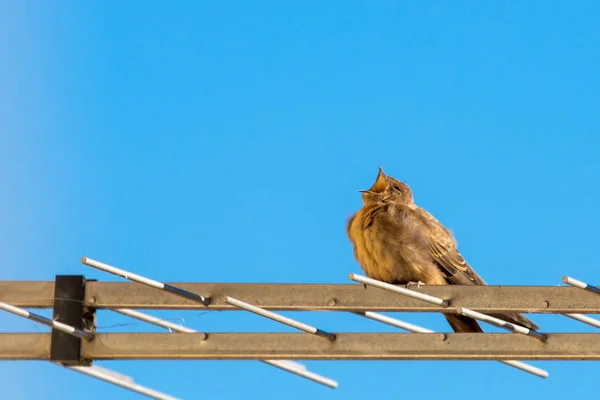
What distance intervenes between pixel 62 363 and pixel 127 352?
0.35 m

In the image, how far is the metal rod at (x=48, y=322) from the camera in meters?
4.93

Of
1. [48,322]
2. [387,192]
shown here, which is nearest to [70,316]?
[48,322]

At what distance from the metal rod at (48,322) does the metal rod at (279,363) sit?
30cm

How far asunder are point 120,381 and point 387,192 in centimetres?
355

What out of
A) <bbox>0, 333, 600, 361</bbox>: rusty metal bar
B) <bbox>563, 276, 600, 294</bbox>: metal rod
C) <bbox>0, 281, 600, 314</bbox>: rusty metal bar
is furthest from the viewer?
<bbox>0, 281, 600, 314</bbox>: rusty metal bar

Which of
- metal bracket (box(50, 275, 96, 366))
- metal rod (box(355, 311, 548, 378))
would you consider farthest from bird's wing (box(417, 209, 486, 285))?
metal bracket (box(50, 275, 96, 366))

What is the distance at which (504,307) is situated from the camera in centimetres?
494

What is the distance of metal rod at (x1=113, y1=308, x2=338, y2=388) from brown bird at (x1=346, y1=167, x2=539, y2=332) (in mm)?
1839

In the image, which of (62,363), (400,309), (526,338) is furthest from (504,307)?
(62,363)

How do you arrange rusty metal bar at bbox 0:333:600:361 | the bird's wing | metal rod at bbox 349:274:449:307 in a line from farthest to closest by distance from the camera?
1. the bird's wing
2. rusty metal bar at bbox 0:333:600:361
3. metal rod at bbox 349:274:449:307

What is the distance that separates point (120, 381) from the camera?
5227mm

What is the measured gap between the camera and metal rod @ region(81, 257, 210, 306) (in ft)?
15.7

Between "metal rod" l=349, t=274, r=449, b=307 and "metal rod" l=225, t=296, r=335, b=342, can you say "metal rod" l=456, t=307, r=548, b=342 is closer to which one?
"metal rod" l=349, t=274, r=449, b=307

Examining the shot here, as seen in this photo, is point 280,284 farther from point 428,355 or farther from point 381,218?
point 381,218
